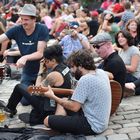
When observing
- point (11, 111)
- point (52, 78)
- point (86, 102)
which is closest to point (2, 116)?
point (11, 111)

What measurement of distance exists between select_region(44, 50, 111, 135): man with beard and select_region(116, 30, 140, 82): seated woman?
2141 mm

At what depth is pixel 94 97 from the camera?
5.18m

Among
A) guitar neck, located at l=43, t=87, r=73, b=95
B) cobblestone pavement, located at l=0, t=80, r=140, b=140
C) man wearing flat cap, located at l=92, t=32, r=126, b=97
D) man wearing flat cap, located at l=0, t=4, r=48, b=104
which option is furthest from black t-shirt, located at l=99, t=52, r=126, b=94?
man wearing flat cap, located at l=0, t=4, r=48, b=104

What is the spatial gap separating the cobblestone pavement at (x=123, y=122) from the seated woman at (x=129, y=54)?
1.37 feet

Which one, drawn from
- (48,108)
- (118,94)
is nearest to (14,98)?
(48,108)

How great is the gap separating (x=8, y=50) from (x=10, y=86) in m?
1.92

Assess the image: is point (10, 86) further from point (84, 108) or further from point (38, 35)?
point (84, 108)

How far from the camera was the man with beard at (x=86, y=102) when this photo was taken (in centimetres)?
513

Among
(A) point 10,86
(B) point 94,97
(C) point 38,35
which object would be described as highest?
(C) point 38,35

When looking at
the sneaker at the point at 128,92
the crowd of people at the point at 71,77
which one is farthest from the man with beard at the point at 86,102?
the sneaker at the point at 128,92

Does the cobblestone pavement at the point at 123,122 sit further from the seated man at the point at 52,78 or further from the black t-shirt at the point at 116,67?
the black t-shirt at the point at 116,67

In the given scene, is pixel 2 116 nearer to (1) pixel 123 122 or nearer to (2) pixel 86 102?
(2) pixel 86 102

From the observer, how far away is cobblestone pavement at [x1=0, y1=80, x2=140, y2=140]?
5385mm

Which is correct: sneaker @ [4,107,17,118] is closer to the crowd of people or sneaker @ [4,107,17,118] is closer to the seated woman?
the crowd of people
